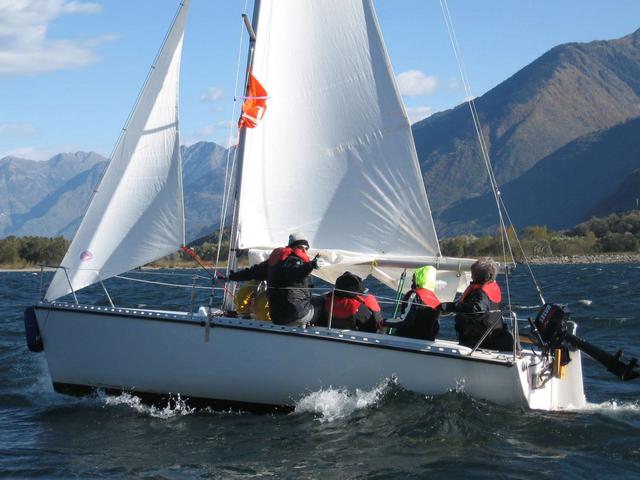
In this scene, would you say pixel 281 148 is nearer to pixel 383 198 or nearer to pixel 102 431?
pixel 383 198

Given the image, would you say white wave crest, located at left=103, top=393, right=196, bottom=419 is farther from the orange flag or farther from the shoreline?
the shoreline

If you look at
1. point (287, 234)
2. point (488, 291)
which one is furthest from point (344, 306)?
point (488, 291)

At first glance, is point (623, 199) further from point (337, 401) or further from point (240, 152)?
point (337, 401)

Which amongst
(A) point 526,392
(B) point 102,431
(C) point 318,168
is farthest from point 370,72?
(B) point 102,431

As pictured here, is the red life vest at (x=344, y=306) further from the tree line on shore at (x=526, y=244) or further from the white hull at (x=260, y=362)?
the tree line on shore at (x=526, y=244)

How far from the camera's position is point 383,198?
10.5 meters

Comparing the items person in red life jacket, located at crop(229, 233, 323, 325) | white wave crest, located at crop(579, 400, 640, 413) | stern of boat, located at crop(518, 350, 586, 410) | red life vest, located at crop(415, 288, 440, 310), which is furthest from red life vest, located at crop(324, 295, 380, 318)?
white wave crest, located at crop(579, 400, 640, 413)

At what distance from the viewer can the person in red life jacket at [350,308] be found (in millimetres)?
9375

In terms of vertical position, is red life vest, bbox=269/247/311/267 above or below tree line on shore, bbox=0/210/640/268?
below

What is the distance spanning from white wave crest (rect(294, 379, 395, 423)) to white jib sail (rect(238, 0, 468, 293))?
6.02 feet

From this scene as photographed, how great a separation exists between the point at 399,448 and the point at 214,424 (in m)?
2.09

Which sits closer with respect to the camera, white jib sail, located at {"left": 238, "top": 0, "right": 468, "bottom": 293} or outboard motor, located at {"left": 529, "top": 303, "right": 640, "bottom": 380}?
outboard motor, located at {"left": 529, "top": 303, "right": 640, "bottom": 380}

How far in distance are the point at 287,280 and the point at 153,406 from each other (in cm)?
218

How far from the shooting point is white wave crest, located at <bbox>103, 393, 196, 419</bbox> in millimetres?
9281
